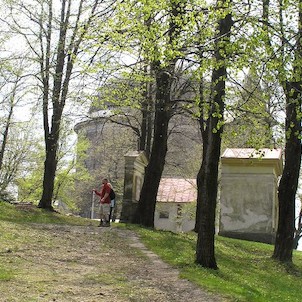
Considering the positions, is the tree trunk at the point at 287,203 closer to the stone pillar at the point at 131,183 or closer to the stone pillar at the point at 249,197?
the stone pillar at the point at 249,197

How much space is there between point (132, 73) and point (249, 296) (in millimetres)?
7979

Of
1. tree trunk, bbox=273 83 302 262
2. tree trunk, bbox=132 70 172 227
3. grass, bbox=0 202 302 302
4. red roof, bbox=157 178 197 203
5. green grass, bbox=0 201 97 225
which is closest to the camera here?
grass, bbox=0 202 302 302

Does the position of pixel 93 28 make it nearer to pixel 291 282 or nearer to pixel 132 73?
pixel 132 73

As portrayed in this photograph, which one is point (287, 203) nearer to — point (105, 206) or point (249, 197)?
point (105, 206)

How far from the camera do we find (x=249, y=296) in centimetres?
877

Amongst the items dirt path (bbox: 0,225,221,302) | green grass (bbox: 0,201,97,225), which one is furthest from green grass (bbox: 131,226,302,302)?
green grass (bbox: 0,201,97,225)

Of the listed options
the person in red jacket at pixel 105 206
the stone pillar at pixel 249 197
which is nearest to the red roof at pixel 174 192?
the stone pillar at pixel 249 197

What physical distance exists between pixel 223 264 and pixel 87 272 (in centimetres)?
421

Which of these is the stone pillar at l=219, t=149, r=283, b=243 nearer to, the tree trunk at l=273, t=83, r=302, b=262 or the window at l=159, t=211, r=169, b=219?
the tree trunk at l=273, t=83, r=302, b=262

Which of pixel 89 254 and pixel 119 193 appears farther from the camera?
pixel 119 193

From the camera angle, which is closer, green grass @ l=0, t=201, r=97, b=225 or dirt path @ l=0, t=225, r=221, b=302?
dirt path @ l=0, t=225, r=221, b=302

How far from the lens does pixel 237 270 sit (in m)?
12.3

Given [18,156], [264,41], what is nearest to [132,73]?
[264,41]

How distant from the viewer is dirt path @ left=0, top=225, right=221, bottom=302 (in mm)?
7832
